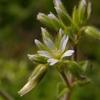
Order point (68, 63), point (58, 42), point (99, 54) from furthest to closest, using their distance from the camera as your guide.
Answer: point (99, 54), point (58, 42), point (68, 63)

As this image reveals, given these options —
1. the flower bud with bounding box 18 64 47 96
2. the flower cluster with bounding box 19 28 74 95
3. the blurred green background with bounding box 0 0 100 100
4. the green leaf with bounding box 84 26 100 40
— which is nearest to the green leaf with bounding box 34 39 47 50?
the flower cluster with bounding box 19 28 74 95

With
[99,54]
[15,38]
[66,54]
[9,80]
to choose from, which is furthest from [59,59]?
[15,38]

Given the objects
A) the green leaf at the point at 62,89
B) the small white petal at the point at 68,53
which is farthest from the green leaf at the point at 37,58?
the green leaf at the point at 62,89

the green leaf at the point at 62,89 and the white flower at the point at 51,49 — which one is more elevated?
the white flower at the point at 51,49

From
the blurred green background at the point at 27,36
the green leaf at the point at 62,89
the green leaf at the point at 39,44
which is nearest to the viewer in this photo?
the green leaf at the point at 39,44

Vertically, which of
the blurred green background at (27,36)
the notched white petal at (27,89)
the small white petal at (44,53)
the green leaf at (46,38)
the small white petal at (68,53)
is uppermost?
the green leaf at (46,38)

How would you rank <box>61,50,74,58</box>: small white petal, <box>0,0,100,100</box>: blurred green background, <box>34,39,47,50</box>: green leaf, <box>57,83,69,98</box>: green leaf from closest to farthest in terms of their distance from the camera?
<box>61,50,74,58</box>: small white petal
<box>34,39,47,50</box>: green leaf
<box>57,83,69,98</box>: green leaf
<box>0,0,100,100</box>: blurred green background

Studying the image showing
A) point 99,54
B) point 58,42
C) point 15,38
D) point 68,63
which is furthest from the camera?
point 15,38

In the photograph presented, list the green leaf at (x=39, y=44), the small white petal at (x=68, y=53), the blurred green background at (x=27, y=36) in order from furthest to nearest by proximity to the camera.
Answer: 1. the blurred green background at (x=27, y=36)
2. the green leaf at (x=39, y=44)
3. the small white petal at (x=68, y=53)

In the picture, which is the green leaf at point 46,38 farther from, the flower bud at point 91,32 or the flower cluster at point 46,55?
the flower bud at point 91,32

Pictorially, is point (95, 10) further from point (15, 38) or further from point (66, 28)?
point (66, 28)

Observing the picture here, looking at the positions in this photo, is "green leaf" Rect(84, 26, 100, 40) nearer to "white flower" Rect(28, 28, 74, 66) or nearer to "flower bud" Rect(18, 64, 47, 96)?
"white flower" Rect(28, 28, 74, 66)
